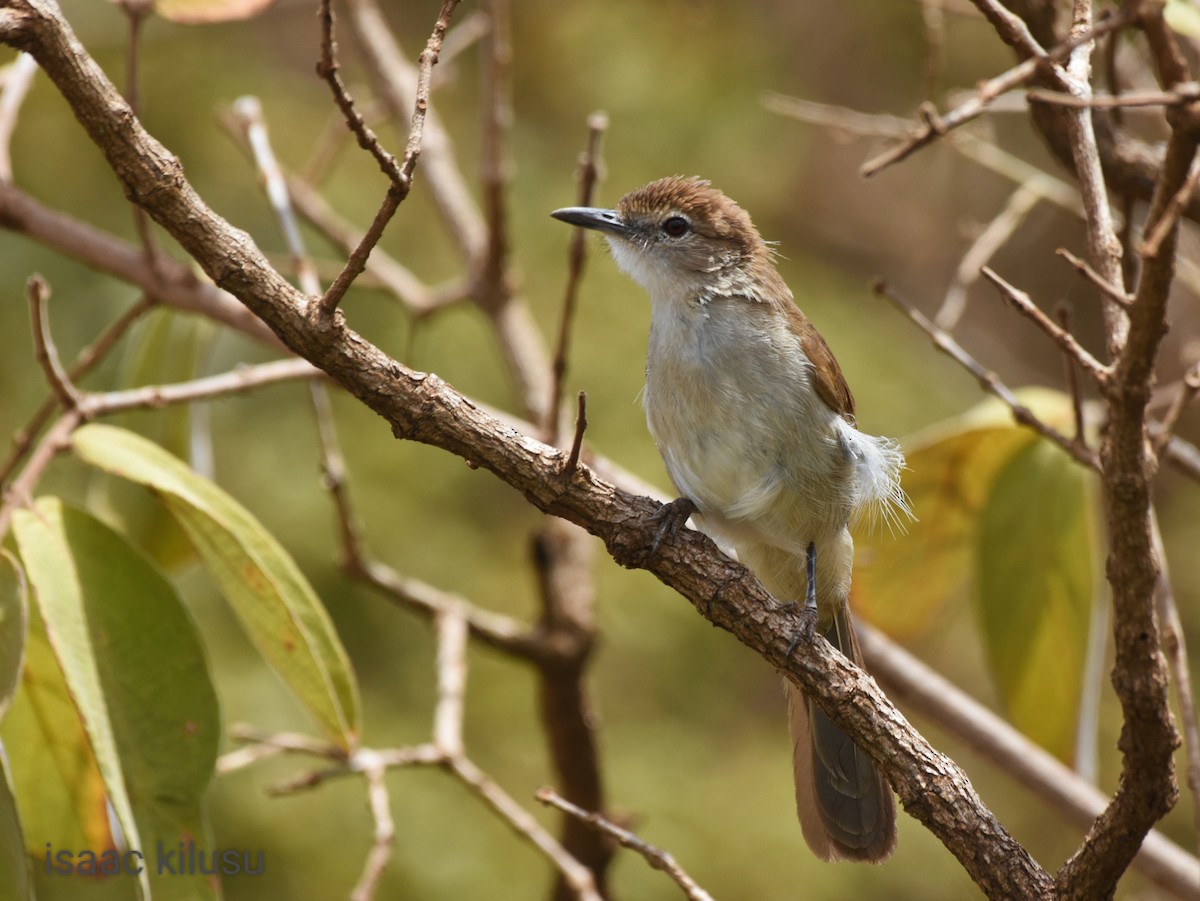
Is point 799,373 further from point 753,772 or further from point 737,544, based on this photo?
point 753,772

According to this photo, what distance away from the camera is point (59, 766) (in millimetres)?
2449

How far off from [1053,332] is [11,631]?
5.69 ft

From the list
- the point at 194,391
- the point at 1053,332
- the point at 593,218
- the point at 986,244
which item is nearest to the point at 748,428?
the point at 593,218

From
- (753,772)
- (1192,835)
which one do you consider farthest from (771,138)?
(1192,835)

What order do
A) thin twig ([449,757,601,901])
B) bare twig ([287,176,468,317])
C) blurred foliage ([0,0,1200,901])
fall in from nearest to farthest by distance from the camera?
thin twig ([449,757,601,901])
bare twig ([287,176,468,317])
blurred foliage ([0,0,1200,901])

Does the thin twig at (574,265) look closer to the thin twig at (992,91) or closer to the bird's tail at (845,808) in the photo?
the bird's tail at (845,808)

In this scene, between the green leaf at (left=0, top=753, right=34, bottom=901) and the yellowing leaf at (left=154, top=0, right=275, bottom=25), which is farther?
the yellowing leaf at (left=154, top=0, right=275, bottom=25)

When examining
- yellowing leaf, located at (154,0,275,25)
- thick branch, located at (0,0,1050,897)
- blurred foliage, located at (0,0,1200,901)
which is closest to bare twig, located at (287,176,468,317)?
blurred foliage, located at (0,0,1200,901)

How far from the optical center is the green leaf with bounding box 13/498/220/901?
2250 millimetres

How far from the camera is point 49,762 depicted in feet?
8.02

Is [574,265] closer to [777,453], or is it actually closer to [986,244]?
[777,453]

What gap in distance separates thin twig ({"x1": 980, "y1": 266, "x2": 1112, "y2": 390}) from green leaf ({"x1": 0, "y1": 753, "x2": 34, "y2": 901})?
69.3 inches

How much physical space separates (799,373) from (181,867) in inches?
68.9

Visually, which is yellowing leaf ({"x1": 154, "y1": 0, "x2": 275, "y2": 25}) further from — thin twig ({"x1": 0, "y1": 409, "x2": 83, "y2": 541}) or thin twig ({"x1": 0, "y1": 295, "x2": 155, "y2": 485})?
thin twig ({"x1": 0, "y1": 409, "x2": 83, "y2": 541})
